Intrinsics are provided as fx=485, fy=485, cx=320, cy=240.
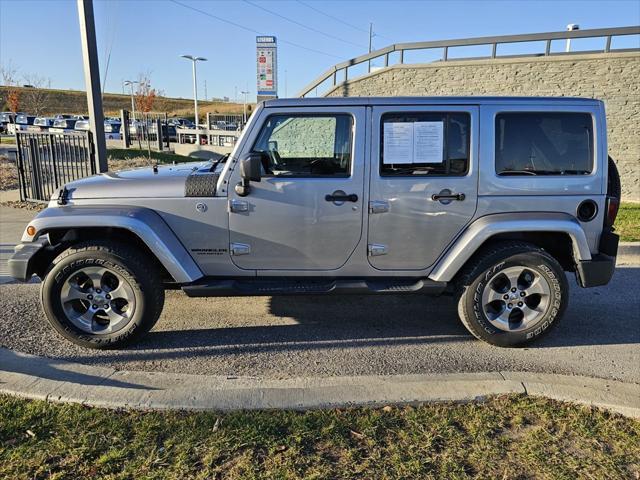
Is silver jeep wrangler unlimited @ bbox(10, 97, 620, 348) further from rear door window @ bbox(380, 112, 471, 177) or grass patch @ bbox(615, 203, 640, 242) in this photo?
grass patch @ bbox(615, 203, 640, 242)

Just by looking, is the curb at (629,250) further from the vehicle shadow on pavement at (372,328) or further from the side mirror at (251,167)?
the side mirror at (251,167)

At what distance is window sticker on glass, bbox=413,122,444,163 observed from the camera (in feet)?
12.6

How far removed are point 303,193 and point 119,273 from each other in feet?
5.03

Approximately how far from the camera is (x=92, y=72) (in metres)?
6.90

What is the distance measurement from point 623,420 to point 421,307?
227 centimetres

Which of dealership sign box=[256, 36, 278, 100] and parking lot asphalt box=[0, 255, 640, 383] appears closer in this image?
parking lot asphalt box=[0, 255, 640, 383]

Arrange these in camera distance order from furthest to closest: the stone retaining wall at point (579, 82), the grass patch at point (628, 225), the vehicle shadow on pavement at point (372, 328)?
the stone retaining wall at point (579, 82)
the grass patch at point (628, 225)
the vehicle shadow on pavement at point (372, 328)

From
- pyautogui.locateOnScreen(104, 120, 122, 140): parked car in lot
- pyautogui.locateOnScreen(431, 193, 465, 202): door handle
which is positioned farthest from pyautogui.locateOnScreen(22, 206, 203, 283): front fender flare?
pyautogui.locateOnScreen(104, 120, 122, 140): parked car in lot

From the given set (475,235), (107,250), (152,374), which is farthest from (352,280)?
(107,250)

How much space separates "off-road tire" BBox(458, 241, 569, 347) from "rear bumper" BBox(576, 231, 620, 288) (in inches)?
5.7

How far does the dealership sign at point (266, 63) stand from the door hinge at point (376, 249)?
21.9 feet

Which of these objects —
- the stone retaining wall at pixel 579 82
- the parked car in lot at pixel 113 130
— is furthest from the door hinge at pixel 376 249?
the parked car in lot at pixel 113 130

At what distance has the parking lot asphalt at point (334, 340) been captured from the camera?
3.63 m

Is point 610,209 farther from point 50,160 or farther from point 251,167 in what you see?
point 50,160
